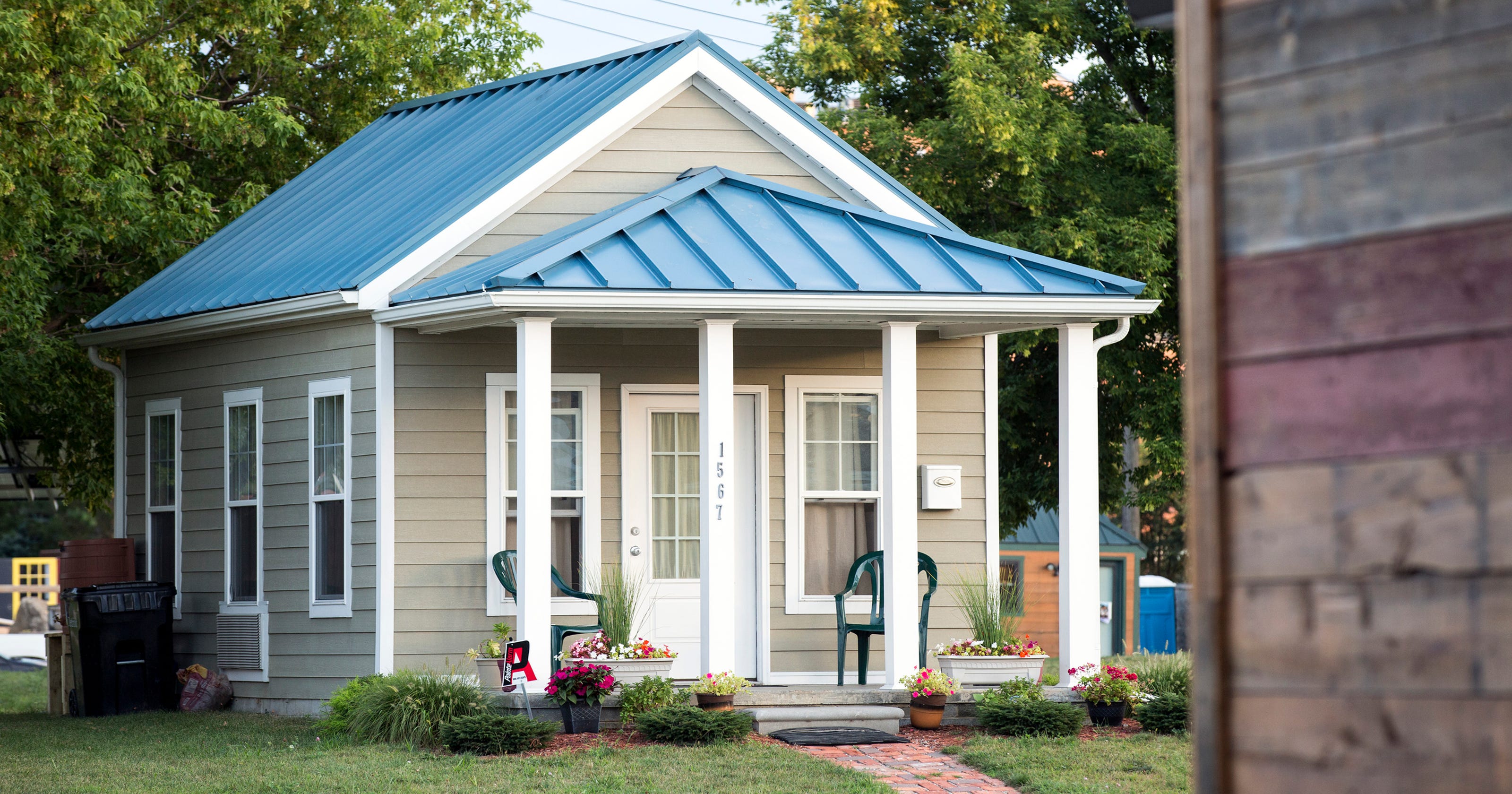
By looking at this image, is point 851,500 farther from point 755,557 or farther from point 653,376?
point 653,376

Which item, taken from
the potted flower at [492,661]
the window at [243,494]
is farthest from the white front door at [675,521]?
the window at [243,494]

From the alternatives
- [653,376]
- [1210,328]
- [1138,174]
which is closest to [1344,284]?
[1210,328]

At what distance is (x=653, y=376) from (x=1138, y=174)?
782cm

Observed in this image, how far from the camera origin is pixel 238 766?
9172 mm

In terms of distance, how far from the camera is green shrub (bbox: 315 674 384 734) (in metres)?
10.5

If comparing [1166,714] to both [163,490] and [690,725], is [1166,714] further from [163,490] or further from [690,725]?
[163,490]

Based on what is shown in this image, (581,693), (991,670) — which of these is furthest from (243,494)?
(991,670)

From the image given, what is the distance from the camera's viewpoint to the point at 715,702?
1018 cm

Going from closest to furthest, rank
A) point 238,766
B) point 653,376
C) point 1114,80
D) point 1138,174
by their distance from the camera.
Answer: point 238,766
point 653,376
point 1138,174
point 1114,80

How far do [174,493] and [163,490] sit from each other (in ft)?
0.83

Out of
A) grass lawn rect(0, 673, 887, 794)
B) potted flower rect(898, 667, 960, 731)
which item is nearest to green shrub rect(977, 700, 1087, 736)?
potted flower rect(898, 667, 960, 731)

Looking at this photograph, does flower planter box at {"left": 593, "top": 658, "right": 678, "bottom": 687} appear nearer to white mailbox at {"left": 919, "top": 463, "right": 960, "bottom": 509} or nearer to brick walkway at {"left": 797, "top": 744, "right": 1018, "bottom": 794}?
brick walkway at {"left": 797, "top": 744, "right": 1018, "bottom": 794}

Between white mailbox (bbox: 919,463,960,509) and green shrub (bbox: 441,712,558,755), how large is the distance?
413cm

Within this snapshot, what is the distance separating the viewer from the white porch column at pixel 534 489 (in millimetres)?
10266
